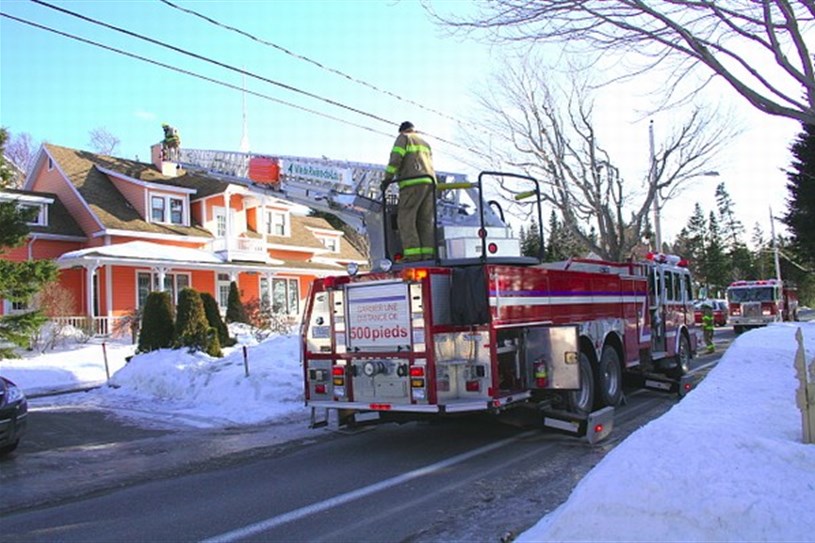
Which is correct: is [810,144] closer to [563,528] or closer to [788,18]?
[788,18]

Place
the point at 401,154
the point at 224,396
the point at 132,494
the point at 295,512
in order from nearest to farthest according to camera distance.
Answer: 1. the point at 295,512
2. the point at 132,494
3. the point at 401,154
4. the point at 224,396

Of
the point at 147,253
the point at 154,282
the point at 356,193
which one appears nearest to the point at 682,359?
the point at 356,193

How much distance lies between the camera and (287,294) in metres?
36.2

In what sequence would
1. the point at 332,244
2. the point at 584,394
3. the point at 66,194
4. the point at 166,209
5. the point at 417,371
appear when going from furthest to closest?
the point at 332,244 < the point at 166,209 < the point at 66,194 < the point at 584,394 < the point at 417,371

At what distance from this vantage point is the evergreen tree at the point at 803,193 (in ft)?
116

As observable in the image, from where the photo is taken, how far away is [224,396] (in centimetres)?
1258

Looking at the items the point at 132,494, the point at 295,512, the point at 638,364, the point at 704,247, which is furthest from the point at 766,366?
the point at 704,247

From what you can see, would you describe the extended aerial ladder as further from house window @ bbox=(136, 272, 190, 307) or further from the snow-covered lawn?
house window @ bbox=(136, 272, 190, 307)

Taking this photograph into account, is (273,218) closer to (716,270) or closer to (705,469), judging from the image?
(705,469)

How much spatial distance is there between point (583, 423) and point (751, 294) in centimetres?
2891

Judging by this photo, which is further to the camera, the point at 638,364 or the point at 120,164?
the point at 120,164

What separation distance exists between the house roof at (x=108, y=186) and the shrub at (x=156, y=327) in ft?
42.9

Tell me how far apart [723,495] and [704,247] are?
3632 inches

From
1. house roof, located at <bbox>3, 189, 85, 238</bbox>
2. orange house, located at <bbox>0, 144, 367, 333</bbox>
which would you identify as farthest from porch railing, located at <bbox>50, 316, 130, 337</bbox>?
house roof, located at <bbox>3, 189, 85, 238</bbox>
